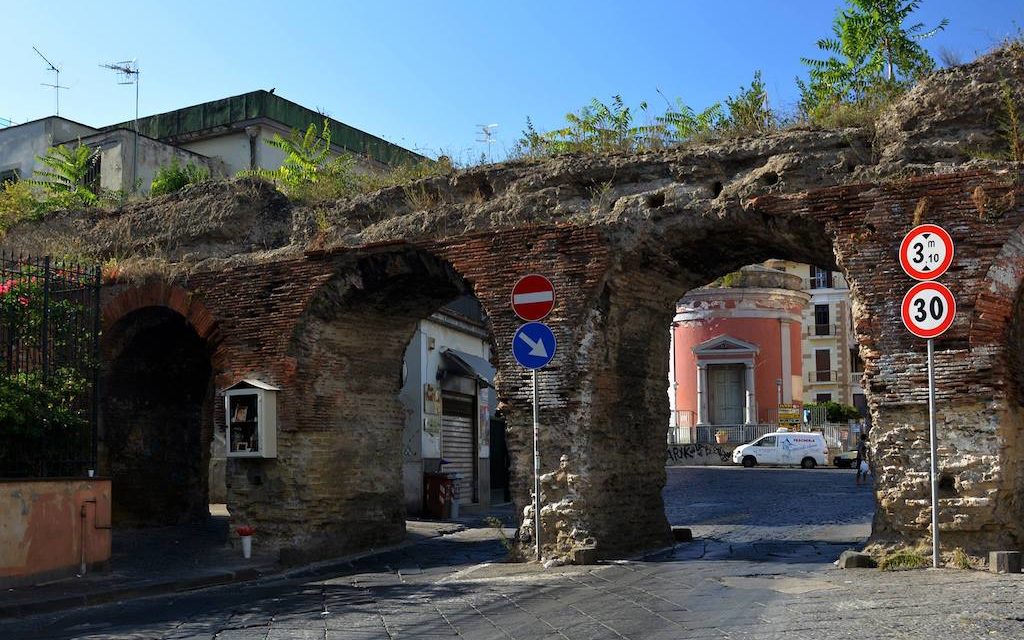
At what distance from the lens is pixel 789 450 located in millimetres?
36625

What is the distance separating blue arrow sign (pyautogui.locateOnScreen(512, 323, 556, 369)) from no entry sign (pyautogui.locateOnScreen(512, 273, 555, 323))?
0.36 metres

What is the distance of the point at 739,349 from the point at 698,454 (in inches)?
250

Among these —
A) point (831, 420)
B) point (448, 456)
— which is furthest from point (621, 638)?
point (831, 420)

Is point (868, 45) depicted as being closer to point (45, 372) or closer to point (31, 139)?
point (45, 372)

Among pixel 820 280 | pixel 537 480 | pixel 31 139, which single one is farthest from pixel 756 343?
pixel 537 480

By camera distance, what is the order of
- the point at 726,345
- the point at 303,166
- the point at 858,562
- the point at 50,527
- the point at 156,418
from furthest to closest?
the point at 726,345, the point at 303,166, the point at 156,418, the point at 50,527, the point at 858,562

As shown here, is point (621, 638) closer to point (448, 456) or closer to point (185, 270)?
point (185, 270)

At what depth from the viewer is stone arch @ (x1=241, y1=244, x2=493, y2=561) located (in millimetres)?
13977

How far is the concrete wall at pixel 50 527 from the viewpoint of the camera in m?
10.9

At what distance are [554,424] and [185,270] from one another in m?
6.12

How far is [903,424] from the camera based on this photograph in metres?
10.4

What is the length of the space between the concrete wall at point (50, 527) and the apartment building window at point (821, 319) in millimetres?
53096

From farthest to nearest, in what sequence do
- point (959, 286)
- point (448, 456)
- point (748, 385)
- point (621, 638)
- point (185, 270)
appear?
point (748, 385) < point (448, 456) < point (185, 270) < point (959, 286) < point (621, 638)

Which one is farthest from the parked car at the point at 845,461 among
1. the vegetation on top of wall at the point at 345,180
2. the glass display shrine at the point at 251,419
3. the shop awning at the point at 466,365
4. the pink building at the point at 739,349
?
the glass display shrine at the point at 251,419
